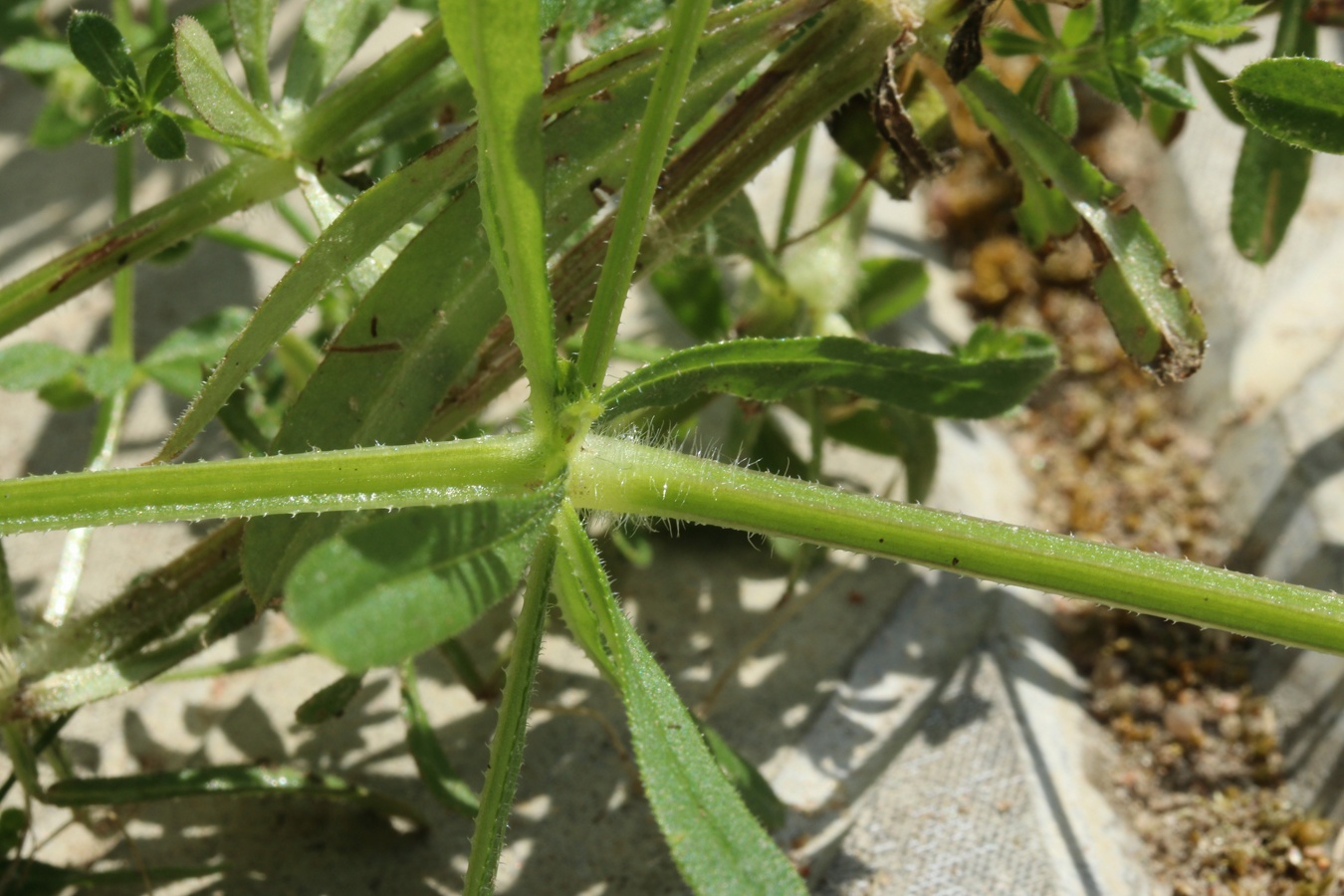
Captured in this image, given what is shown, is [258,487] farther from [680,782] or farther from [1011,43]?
[1011,43]

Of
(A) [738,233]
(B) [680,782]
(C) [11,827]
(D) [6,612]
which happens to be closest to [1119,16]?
(A) [738,233]

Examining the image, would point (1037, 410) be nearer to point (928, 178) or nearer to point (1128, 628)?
point (1128, 628)

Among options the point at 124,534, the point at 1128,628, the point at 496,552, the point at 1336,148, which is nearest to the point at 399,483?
the point at 496,552

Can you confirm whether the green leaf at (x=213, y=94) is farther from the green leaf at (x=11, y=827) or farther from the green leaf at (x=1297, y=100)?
the green leaf at (x=1297, y=100)

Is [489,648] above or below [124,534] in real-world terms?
below

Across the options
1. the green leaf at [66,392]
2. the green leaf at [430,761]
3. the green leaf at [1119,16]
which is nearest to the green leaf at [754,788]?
the green leaf at [430,761]

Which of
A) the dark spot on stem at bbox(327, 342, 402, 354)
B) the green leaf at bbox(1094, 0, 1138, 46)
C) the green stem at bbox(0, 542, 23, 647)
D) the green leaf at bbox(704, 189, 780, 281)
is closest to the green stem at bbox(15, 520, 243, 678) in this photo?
the green stem at bbox(0, 542, 23, 647)
